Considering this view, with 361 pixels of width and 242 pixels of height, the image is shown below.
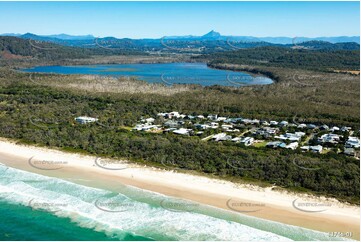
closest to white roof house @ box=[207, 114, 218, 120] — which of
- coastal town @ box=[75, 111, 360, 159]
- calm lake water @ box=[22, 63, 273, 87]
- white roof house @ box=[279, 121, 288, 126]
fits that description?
coastal town @ box=[75, 111, 360, 159]

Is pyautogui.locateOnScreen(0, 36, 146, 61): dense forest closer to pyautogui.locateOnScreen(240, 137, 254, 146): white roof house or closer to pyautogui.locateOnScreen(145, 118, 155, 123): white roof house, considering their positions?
pyautogui.locateOnScreen(145, 118, 155, 123): white roof house

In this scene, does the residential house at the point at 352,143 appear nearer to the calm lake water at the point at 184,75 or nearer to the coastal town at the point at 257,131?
the coastal town at the point at 257,131

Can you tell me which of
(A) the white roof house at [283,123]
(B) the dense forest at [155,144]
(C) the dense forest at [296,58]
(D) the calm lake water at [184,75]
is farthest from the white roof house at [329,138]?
(C) the dense forest at [296,58]

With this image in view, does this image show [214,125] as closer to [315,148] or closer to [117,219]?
[315,148]

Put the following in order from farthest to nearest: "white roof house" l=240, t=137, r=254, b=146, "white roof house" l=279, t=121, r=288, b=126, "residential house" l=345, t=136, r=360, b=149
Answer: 1. "white roof house" l=279, t=121, r=288, b=126
2. "white roof house" l=240, t=137, r=254, b=146
3. "residential house" l=345, t=136, r=360, b=149

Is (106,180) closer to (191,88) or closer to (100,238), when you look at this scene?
(100,238)

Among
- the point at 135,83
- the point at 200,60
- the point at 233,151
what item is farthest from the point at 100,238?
the point at 200,60
